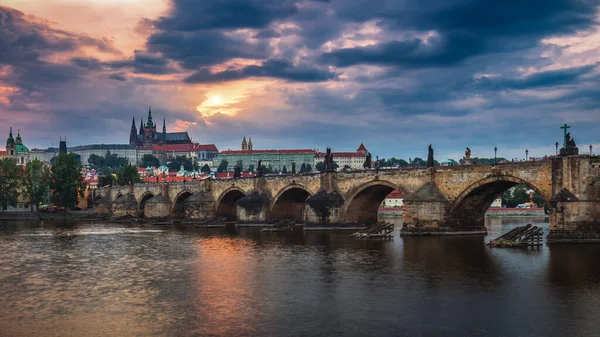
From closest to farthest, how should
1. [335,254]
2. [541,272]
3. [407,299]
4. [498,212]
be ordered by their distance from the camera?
[407,299] < [541,272] < [335,254] < [498,212]

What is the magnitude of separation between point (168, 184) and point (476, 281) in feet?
233

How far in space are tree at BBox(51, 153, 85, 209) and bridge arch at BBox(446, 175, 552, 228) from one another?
73929 millimetres

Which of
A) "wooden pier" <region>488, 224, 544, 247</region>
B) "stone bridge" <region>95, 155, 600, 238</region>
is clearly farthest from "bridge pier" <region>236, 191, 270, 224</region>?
"wooden pier" <region>488, 224, 544, 247</region>

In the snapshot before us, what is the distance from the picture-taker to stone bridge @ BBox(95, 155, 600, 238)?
39.6 m

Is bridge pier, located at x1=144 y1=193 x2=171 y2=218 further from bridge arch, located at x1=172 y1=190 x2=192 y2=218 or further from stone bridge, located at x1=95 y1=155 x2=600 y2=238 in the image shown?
bridge arch, located at x1=172 y1=190 x2=192 y2=218

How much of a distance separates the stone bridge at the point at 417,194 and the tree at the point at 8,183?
27.4m

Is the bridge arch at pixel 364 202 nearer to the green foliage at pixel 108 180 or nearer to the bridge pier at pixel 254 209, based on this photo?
the bridge pier at pixel 254 209

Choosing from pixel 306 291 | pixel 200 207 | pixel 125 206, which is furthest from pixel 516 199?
pixel 306 291

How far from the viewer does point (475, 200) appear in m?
49.3

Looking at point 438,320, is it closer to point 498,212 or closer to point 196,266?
point 196,266

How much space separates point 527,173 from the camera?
42.6 m

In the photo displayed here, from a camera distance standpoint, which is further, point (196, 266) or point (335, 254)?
point (335, 254)

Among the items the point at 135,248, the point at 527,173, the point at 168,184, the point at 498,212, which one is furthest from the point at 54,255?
the point at 498,212

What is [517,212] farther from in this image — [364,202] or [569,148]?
[569,148]
